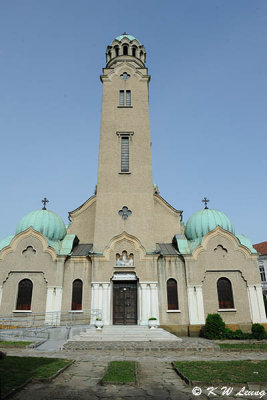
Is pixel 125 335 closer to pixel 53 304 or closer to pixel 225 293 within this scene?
pixel 53 304

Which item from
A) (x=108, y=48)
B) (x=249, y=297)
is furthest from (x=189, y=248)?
(x=108, y=48)

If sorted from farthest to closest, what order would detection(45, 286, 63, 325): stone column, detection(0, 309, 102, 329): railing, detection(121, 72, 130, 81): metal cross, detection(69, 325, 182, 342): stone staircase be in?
detection(121, 72, 130, 81): metal cross → detection(45, 286, 63, 325): stone column → detection(0, 309, 102, 329): railing → detection(69, 325, 182, 342): stone staircase

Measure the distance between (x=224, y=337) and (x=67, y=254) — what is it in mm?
11967

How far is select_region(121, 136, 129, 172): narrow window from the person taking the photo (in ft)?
82.3

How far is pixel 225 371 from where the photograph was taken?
8250 mm

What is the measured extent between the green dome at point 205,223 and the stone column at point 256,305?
193 inches

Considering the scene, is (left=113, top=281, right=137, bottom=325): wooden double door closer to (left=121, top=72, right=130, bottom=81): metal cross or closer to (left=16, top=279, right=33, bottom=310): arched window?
(left=16, top=279, right=33, bottom=310): arched window

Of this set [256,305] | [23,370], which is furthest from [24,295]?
[256,305]

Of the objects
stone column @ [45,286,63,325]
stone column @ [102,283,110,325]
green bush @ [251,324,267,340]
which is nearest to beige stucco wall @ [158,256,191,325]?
stone column @ [102,283,110,325]

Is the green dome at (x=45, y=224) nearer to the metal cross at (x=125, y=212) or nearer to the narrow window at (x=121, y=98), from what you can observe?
the metal cross at (x=125, y=212)

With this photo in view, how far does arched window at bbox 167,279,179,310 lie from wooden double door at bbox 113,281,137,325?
242 centimetres

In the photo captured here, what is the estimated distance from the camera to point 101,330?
1773 centimetres

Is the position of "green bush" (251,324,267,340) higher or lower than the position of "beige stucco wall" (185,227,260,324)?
lower

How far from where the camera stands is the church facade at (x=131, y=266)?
68.1 feet
